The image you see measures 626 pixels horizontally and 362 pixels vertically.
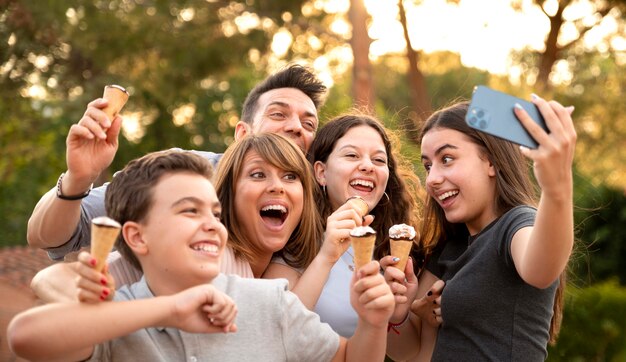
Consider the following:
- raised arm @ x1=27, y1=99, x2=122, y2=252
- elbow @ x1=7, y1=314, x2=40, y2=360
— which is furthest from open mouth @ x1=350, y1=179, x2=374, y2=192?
elbow @ x1=7, y1=314, x2=40, y2=360

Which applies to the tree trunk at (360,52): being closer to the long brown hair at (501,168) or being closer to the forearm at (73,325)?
the long brown hair at (501,168)

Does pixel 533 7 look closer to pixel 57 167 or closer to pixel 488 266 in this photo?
pixel 57 167

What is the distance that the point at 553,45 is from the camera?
19.5m

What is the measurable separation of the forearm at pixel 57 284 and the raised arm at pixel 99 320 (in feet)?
0.69

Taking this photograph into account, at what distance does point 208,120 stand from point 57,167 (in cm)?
285

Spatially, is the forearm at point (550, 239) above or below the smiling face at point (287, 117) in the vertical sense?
below

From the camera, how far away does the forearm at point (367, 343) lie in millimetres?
3168

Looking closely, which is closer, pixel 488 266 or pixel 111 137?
pixel 111 137

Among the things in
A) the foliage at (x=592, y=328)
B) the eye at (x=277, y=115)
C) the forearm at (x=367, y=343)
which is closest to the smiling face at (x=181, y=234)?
the forearm at (x=367, y=343)

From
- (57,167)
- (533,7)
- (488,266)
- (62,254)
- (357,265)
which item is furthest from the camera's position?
(533,7)

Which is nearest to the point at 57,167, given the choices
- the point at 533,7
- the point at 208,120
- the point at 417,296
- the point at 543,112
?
the point at 208,120

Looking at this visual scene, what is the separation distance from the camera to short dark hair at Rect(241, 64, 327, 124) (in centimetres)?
530

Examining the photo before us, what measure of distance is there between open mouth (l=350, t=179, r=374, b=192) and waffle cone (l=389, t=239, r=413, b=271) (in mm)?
761

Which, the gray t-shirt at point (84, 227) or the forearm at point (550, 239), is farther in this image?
the gray t-shirt at point (84, 227)
